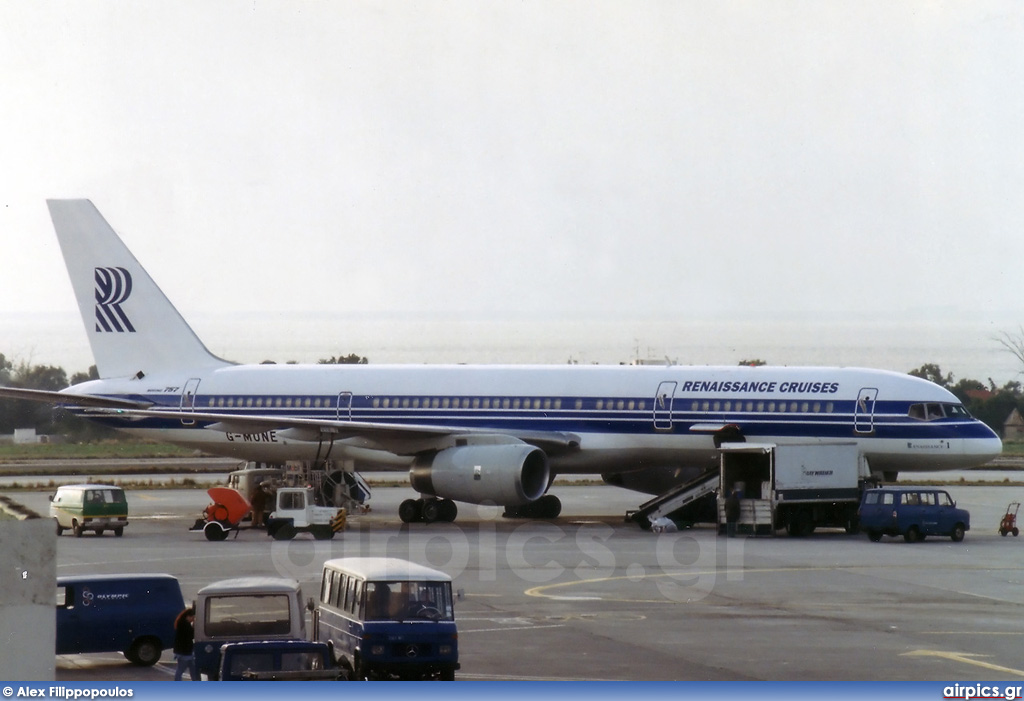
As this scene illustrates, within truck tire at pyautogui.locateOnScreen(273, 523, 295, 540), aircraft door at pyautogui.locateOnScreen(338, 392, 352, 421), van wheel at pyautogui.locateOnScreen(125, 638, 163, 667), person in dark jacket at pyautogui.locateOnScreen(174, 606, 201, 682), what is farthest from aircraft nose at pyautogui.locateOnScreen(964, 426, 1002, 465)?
person in dark jacket at pyautogui.locateOnScreen(174, 606, 201, 682)

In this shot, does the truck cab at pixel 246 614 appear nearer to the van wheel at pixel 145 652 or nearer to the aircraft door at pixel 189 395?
the van wheel at pixel 145 652

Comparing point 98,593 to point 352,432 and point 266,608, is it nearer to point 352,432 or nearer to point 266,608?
point 266,608

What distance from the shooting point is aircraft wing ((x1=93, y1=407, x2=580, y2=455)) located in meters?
41.4

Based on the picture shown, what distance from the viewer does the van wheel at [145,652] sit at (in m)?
19.2

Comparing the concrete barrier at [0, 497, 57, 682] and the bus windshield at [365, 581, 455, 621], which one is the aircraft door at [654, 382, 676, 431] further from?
the concrete barrier at [0, 497, 57, 682]

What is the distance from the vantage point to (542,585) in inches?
1085

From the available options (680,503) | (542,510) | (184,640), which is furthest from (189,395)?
(184,640)

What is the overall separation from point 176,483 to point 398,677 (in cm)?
4600

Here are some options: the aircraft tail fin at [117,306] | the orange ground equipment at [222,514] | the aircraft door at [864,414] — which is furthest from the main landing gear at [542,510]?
the aircraft tail fin at [117,306]

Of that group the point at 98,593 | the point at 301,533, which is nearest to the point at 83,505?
the point at 301,533

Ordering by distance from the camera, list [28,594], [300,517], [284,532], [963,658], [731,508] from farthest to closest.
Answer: [731,508] < [300,517] < [284,532] < [963,658] < [28,594]

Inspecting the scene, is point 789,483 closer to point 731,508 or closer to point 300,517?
point 731,508

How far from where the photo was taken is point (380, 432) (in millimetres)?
41719

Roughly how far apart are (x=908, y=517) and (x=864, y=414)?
3622 millimetres
